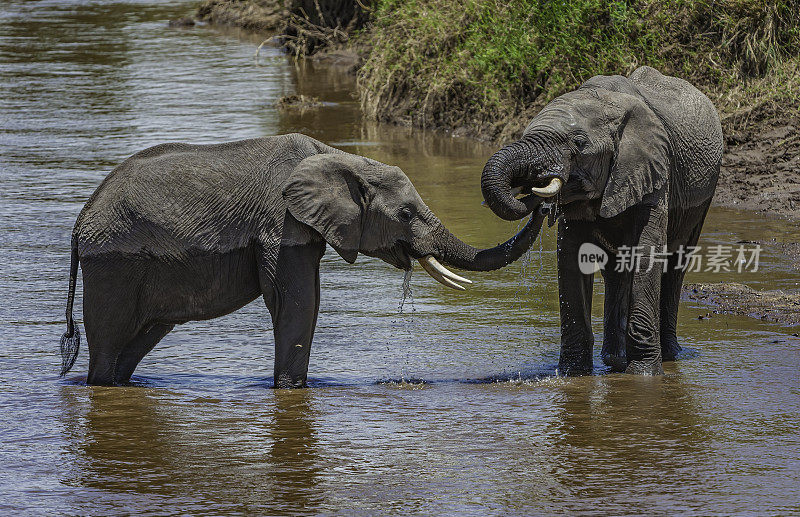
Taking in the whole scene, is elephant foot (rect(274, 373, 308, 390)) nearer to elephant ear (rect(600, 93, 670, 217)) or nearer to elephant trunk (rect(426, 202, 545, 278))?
elephant trunk (rect(426, 202, 545, 278))

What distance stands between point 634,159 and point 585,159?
14.8 inches

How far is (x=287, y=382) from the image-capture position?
791cm

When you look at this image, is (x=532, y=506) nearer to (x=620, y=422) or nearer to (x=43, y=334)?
(x=620, y=422)

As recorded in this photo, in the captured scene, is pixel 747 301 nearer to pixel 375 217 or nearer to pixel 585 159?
pixel 585 159

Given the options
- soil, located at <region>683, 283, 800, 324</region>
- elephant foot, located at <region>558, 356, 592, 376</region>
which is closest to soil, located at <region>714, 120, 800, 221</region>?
soil, located at <region>683, 283, 800, 324</region>

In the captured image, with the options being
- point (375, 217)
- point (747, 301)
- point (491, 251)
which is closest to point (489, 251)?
point (491, 251)

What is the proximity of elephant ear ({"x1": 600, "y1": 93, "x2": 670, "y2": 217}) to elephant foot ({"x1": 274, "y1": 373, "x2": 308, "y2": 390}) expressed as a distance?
212cm

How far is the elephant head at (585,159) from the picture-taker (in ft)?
24.8

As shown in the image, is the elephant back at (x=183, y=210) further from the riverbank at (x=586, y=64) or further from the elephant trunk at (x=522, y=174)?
the riverbank at (x=586, y=64)

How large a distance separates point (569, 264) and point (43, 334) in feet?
12.8

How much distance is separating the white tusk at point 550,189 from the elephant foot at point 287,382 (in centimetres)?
183

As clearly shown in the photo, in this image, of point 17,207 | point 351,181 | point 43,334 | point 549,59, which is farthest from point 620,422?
point 549,59

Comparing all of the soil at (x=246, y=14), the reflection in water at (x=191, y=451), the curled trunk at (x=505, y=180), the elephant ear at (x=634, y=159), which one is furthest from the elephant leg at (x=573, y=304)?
the soil at (x=246, y=14)

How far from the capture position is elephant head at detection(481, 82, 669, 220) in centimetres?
755
